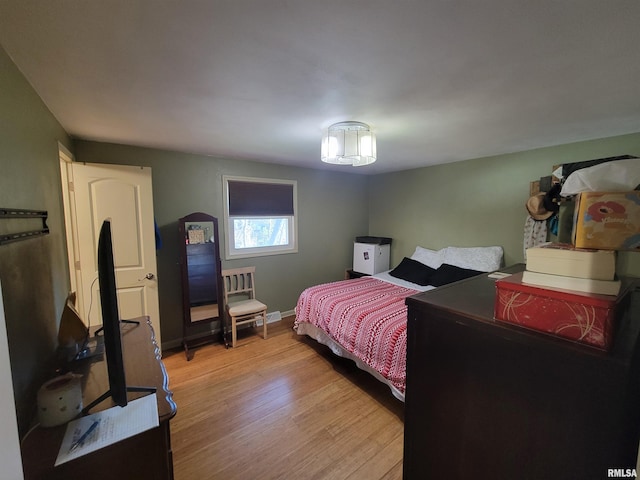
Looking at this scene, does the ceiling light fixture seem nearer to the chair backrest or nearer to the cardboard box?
the cardboard box

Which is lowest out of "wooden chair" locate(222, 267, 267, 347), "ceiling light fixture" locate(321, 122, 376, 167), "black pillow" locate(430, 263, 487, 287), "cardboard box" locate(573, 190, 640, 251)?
"wooden chair" locate(222, 267, 267, 347)

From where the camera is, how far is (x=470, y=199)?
11.7 feet

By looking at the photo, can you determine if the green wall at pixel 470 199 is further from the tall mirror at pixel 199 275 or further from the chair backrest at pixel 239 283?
the tall mirror at pixel 199 275

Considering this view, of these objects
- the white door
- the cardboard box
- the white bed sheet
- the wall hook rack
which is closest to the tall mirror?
the white door

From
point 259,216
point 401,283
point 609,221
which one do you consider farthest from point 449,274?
point 609,221

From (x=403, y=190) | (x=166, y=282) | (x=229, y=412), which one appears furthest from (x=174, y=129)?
(x=403, y=190)

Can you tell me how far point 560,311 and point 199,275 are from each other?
319 centimetres

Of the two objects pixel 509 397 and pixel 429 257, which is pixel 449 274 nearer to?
pixel 429 257

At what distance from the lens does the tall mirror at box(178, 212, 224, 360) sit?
2.96 meters

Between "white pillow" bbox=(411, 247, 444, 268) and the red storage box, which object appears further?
"white pillow" bbox=(411, 247, 444, 268)

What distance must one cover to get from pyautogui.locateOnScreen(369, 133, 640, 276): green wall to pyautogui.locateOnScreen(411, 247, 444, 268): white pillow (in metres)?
0.15

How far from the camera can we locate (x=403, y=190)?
4.34m

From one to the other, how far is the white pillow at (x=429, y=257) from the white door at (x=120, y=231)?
11.3 ft

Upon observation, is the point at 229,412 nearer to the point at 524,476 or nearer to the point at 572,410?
the point at 524,476
